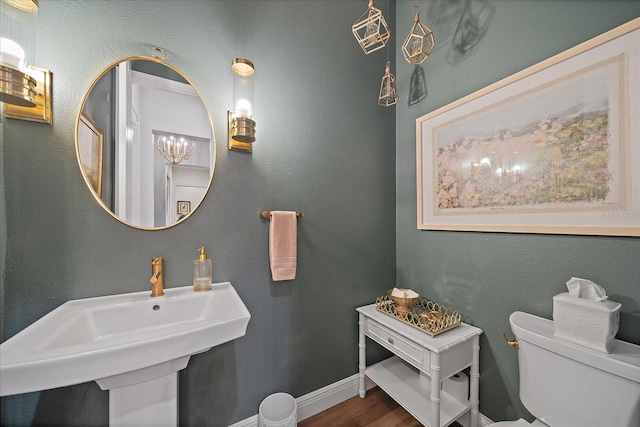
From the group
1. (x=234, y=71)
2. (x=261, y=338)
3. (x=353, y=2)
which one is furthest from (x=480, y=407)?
(x=353, y=2)

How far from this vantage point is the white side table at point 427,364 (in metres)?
1.09

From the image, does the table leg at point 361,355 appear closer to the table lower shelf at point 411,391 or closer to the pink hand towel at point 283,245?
the table lower shelf at point 411,391

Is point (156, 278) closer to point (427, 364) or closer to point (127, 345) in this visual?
point (127, 345)

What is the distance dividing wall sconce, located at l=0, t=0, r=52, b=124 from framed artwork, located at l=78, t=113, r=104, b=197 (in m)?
0.10

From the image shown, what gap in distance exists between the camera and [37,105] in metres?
0.85

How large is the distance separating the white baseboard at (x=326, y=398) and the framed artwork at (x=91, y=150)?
136 centimetres

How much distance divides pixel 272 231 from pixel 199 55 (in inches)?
36.7

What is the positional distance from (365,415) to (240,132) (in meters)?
1.76

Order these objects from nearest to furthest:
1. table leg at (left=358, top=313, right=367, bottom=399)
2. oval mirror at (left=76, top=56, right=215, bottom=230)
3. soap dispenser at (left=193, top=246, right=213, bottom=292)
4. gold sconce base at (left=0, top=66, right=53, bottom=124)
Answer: gold sconce base at (left=0, top=66, right=53, bottom=124) < oval mirror at (left=76, top=56, right=215, bottom=230) < soap dispenser at (left=193, top=246, right=213, bottom=292) < table leg at (left=358, top=313, right=367, bottom=399)

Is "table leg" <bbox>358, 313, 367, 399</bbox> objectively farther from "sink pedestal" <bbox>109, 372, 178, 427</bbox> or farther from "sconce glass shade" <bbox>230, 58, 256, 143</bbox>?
"sconce glass shade" <bbox>230, 58, 256, 143</bbox>

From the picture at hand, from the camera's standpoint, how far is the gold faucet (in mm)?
989

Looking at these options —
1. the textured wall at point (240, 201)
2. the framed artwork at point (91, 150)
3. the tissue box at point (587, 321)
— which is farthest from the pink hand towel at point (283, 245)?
the tissue box at point (587, 321)

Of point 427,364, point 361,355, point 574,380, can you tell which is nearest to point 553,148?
point 574,380

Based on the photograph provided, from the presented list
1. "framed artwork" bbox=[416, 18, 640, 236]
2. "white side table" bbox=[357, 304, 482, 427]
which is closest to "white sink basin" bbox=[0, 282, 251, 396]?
"white side table" bbox=[357, 304, 482, 427]
